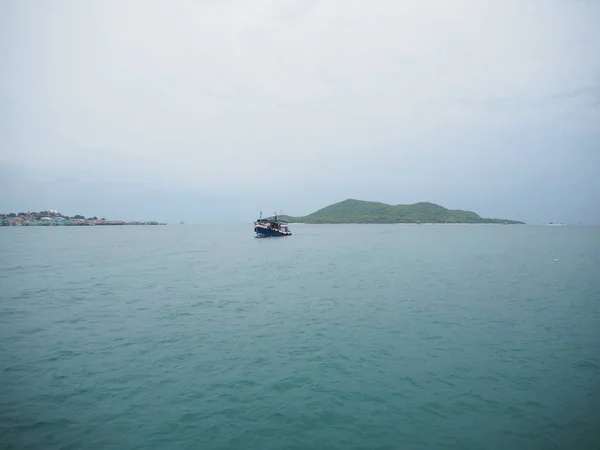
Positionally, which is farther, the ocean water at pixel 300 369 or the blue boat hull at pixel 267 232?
the blue boat hull at pixel 267 232

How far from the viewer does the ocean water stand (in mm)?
12039

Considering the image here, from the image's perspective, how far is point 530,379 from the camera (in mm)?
16016

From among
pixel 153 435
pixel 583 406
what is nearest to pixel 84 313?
pixel 153 435

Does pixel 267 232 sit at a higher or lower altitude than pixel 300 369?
higher

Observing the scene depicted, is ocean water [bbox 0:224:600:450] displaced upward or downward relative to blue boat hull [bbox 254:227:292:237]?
downward

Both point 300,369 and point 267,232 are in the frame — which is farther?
point 267,232

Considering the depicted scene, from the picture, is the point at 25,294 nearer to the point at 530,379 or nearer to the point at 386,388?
the point at 386,388

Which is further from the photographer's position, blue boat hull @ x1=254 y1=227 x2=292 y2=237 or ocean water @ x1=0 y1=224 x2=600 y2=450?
blue boat hull @ x1=254 y1=227 x2=292 y2=237

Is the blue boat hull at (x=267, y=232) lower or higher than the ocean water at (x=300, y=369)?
higher

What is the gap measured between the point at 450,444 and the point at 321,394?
5.40 meters

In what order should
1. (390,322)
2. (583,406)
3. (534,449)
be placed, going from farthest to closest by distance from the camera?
(390,322), (583,406), (534,449)

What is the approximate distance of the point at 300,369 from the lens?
1717 cm

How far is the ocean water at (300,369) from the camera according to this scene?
12.0 m

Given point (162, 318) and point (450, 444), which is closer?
point (450, 444)
